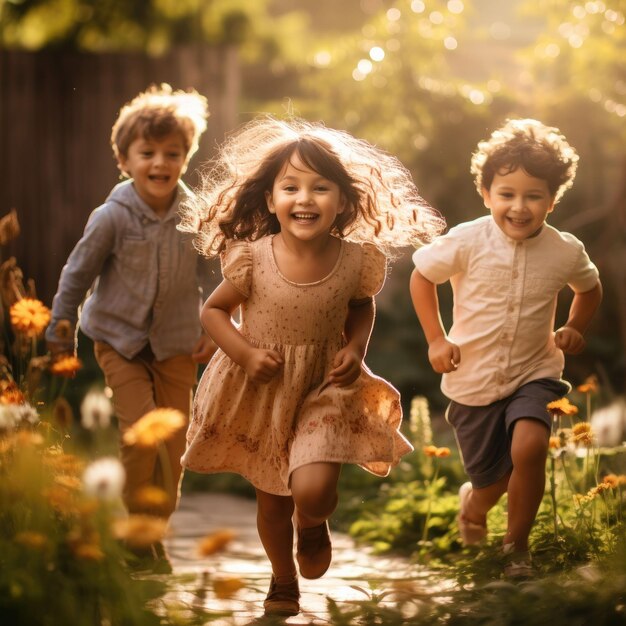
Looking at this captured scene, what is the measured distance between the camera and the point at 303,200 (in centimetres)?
381

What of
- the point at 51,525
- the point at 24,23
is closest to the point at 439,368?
the point at 51,525

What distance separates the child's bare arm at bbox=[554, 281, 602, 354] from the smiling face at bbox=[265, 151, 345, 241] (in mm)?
910

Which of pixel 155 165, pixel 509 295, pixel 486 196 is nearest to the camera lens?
pixel 509 295

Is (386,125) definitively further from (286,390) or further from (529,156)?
(286,390)

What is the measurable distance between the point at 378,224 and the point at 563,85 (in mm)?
5487

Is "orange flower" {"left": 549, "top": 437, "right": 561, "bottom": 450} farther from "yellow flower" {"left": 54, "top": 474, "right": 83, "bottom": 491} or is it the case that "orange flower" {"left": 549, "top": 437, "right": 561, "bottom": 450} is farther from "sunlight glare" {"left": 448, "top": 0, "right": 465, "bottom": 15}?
"sunlight glare" {"left": 448, "top": 0, "right": 465, "bottom": 15}

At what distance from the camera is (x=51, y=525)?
3.03m

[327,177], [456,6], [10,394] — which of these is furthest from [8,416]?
[456,6]

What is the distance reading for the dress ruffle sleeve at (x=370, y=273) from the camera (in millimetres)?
3959

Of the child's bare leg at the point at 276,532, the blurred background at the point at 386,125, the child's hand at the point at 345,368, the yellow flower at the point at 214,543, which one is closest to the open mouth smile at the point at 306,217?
the child's hand at the point at 345,368

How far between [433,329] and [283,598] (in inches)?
41.9

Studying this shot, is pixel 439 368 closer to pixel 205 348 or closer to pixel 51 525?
pixel 205 348

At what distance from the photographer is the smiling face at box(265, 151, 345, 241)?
12.5ft

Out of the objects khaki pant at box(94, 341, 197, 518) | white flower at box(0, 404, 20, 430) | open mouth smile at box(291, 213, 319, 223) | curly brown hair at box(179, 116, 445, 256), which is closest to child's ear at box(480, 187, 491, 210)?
curly brown hair at box(179, 116, 445, 256)
